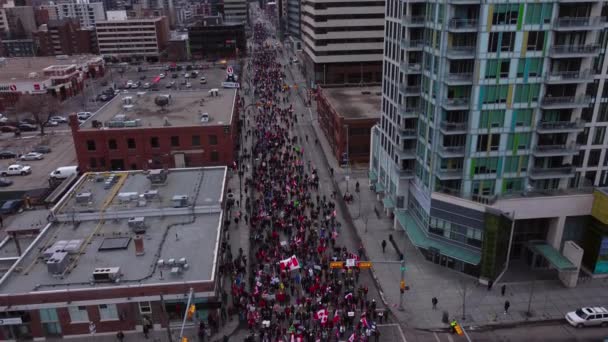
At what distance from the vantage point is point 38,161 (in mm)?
80562

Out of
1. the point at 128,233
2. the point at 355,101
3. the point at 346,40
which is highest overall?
the point at 346,40

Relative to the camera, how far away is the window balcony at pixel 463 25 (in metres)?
39.4

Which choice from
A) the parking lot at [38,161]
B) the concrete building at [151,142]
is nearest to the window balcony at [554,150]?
the concrete building at [151,142]

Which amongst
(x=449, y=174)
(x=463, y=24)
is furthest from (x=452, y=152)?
(x=463, y=24)

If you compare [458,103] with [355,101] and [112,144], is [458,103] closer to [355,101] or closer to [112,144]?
[355,101]

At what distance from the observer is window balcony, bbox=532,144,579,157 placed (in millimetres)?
43406

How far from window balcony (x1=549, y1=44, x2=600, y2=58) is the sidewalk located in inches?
763

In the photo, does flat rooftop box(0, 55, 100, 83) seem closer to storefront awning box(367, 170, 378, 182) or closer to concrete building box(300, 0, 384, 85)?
concrete building box(300, 0, 384, 85)

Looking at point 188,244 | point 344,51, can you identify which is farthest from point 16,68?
point 188,244

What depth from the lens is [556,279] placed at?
44094 millimetres

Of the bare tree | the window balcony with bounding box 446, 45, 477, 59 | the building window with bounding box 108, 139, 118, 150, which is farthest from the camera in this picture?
the bare tree

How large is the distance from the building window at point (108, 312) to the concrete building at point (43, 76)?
98.2m

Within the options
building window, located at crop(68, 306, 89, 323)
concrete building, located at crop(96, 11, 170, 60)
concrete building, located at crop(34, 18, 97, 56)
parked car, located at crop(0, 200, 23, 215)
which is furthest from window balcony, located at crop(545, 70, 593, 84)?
concrete building, located at crop(34, 18, 97, 56)

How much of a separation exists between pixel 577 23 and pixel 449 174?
51.9 feet
